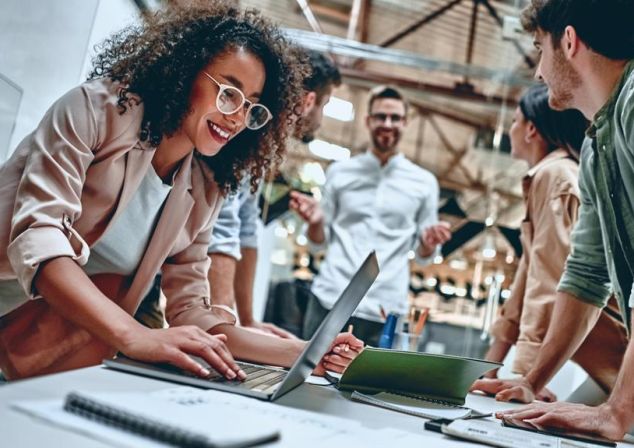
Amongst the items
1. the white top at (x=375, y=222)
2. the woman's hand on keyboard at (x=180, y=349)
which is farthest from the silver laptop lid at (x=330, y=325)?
the white top at (x=375, y=222)

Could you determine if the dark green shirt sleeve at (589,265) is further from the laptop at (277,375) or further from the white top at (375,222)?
the white top at (375,222)

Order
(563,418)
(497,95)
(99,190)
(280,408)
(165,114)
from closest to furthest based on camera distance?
(280,408)
(563,418)
(99,190)
(165,114)
(497,95)

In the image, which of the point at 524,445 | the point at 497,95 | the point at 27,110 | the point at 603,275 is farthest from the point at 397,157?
the point at 497,95

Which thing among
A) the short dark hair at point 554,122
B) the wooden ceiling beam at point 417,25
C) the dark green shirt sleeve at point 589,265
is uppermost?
the wooden ceiling beam at point 417,25

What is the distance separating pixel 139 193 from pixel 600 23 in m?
1.08

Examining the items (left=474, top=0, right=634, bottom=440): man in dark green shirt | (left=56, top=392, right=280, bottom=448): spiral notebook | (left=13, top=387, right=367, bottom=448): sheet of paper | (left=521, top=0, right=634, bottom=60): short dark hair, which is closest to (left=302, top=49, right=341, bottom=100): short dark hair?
(left=474, top=0, right=634, bottom=440): man in dark green shirt

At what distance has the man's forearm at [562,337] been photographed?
1.58 metres

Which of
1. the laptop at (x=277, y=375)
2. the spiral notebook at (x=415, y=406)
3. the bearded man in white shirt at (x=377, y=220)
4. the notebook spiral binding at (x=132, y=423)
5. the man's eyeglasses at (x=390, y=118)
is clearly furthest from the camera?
the man's eyeglasses at (x=390, y=118)

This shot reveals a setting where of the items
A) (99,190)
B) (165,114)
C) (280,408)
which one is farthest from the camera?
(165,114)

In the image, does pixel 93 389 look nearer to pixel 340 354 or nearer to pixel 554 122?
pixel 340 354

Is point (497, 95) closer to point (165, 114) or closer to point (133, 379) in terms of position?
point (165, 114)

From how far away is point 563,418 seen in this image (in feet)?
3.30

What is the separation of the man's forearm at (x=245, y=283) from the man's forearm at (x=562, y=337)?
1.35 metres

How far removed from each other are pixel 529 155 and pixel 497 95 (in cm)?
437
